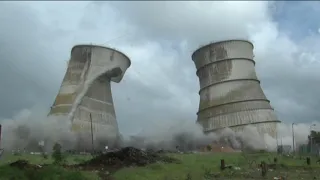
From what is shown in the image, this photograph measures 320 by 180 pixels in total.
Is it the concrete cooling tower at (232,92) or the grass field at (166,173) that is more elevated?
the concrete cooling tower at (232,92)

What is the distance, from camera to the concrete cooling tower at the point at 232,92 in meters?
58.6

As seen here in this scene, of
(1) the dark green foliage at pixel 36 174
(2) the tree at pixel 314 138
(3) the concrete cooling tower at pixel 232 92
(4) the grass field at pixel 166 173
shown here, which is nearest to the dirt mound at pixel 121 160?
(4) the grass field at pixel 166 173

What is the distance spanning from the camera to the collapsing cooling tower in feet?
201

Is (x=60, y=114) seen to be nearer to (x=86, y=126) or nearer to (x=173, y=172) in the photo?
(x=86, y=126)

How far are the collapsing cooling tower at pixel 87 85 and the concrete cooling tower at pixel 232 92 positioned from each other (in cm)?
1351

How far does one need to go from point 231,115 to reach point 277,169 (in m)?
34.5

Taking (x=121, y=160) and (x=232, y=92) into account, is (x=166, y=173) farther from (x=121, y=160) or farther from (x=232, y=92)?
(x=232, y=92)

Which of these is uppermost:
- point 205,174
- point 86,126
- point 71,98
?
point 71,98

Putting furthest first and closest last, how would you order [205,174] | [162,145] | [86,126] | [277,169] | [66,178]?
[162,145] → [86,126] → [277,169] → [205,174] → [66,178]

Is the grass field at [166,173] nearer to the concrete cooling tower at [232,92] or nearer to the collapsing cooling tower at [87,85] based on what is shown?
the concrete cooling tower at [232,92]

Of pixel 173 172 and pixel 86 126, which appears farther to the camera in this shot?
pixel 86 126

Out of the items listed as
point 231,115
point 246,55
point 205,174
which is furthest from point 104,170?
point 246,55

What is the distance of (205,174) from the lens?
21.3m

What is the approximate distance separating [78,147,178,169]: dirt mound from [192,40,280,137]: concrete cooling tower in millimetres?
33408
